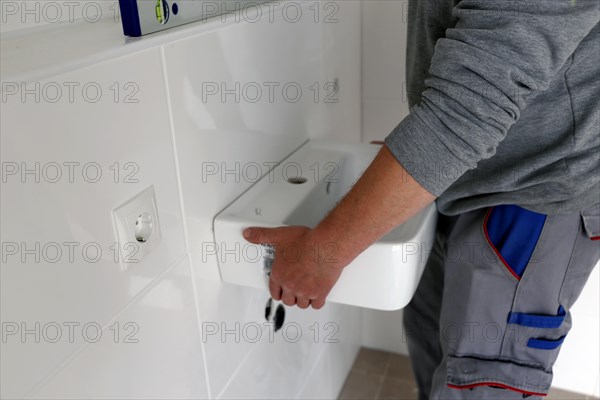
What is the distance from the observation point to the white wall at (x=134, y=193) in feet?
1.67

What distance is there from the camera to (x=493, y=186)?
2.79ft

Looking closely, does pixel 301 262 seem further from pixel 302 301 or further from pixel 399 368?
pixel 399 368

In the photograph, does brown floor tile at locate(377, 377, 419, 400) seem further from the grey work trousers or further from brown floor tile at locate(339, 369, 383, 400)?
the grey work trousers

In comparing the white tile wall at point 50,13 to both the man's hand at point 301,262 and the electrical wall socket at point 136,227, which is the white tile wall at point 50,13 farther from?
the man's hand at point 301,262

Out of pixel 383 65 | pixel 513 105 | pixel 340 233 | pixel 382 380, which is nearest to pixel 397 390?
pixel 382 380

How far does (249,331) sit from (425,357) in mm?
492

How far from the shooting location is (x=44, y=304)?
53 cm

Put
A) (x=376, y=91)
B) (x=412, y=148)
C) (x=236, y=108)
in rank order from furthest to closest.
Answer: (x=376, y=91) < (x=236, y=108) < (x=412, y=148)

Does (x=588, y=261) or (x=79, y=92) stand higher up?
(x=79, y=92)

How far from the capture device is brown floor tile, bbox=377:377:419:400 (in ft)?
5.27

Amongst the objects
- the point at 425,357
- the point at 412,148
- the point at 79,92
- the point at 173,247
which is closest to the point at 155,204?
the point at 173,247

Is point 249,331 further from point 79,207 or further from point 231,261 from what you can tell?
point 79,207

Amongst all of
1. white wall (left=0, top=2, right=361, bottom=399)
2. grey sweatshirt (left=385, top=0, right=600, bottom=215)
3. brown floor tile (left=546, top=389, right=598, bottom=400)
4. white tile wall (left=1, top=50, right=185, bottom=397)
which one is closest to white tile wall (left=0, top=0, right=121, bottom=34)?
white wall (left=0, top=2, right=361, bottom=399)

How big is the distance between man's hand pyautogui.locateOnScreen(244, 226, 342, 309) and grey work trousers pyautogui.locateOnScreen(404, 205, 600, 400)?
0.28 metres
